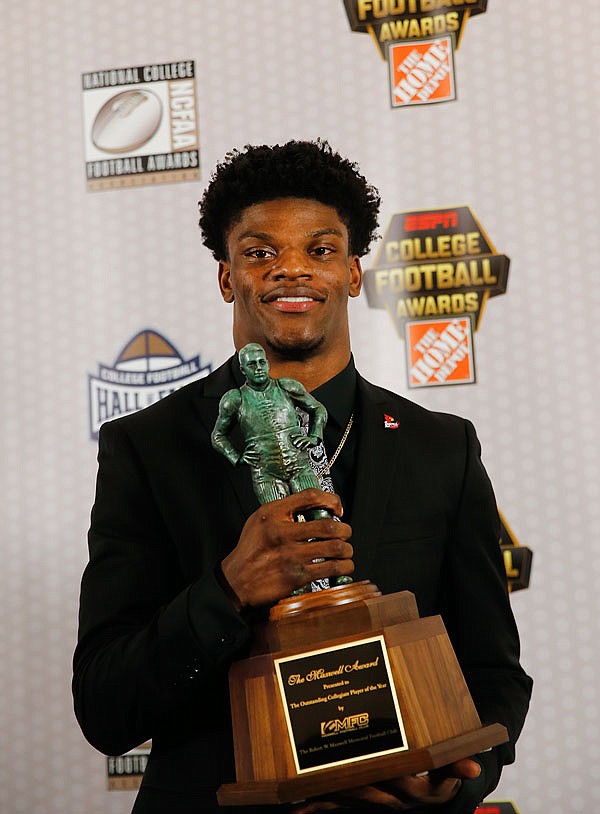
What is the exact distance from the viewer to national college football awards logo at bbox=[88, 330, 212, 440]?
1920 millimetres

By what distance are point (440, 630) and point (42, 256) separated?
1.33m

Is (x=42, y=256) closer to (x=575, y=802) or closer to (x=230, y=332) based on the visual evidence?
(x=230, y=332)

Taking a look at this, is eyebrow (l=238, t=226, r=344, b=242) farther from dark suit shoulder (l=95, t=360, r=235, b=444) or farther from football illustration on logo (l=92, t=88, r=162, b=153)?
football illustration on logo (l=92, t=88, r=162, b=153)

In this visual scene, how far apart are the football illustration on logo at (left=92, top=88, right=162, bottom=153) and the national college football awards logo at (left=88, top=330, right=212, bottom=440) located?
37 cm

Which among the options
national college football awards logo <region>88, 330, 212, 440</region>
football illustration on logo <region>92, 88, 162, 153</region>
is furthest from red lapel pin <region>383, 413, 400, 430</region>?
football illustration on logo <region>92, 88, 162, 153</region>

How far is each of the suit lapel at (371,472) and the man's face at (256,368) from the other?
18cm

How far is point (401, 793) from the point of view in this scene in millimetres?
838

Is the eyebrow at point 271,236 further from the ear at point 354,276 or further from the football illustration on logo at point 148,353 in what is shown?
the football illustration on logo at point 148,353

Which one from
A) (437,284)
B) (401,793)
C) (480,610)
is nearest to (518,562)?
(437,284)

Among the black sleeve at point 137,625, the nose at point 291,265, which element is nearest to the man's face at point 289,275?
the nose at point 291,265

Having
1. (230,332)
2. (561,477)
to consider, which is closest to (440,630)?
(561,477)

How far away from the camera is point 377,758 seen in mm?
828

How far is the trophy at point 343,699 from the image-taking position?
829 millimetres

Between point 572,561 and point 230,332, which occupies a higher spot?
point 230,332
